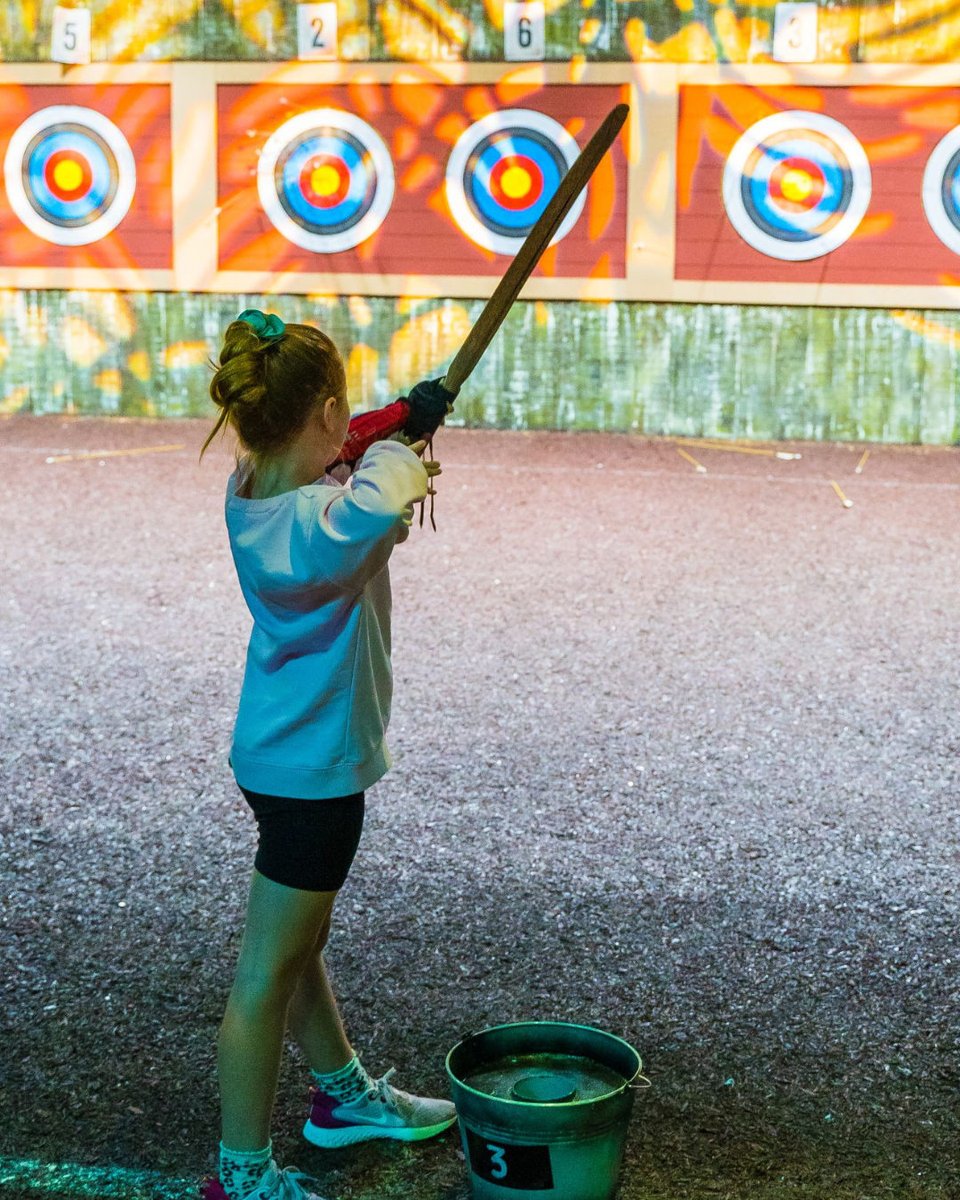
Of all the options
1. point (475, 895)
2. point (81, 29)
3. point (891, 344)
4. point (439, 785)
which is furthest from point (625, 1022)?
point (81, 29)

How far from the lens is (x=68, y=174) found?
330 inches

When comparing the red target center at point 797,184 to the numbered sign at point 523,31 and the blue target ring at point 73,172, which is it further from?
the blue target ring at point 73,172

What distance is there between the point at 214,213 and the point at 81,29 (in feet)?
3.94

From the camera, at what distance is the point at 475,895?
260 centimetres

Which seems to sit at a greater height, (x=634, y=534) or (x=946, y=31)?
(x=946, y=31)

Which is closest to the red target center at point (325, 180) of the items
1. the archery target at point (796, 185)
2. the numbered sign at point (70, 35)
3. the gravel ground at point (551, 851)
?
the numbered sign at point (70, 35)

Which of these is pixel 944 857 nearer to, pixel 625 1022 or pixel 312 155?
pixel 625 1022

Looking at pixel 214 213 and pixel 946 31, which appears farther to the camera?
pixel 214 213

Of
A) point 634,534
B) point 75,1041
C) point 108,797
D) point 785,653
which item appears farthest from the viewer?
point 634,534

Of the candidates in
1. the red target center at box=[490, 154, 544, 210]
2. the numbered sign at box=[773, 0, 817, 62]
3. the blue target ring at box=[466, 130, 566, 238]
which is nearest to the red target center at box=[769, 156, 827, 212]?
the numbered sign at box=[773, 0, 817, 62]

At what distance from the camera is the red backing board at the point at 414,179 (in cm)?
793

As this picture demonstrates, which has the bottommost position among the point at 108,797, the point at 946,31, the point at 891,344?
the point at 108,797

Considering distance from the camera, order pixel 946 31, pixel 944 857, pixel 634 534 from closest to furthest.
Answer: pixel 944 857, pixel 634 534, pixel 946 31

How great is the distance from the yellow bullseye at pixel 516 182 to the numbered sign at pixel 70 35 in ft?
7.86
